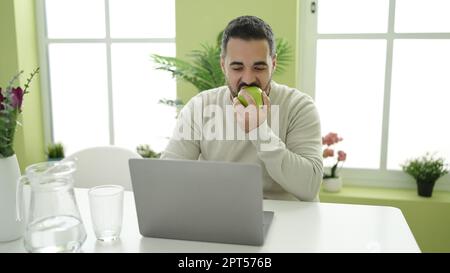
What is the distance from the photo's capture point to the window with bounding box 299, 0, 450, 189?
251 cm

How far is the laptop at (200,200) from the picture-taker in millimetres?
1002

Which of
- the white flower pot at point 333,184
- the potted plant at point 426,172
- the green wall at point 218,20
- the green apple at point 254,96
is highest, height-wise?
the green wall at point 218,20

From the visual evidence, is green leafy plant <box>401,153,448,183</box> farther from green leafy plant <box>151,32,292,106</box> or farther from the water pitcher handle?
the water pitcher handle

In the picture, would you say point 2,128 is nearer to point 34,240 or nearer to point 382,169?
point 34,240

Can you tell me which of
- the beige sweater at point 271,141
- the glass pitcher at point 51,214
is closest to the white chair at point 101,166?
the beige sweater at point 271,141

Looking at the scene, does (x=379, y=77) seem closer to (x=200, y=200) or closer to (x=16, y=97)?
(x=200, y=200)

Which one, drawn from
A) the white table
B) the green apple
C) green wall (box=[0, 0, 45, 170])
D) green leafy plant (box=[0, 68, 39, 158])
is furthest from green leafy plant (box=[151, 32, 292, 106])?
green leafy plant (box=[0, 68, 39, 158])

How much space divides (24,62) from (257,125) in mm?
2045

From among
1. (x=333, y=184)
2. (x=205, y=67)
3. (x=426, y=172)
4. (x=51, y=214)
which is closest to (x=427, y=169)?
(x=426, y=172)

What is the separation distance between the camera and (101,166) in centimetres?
179

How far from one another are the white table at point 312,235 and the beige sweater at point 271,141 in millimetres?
148

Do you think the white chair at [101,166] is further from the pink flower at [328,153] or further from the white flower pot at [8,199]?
the pink flower at [328,153]
